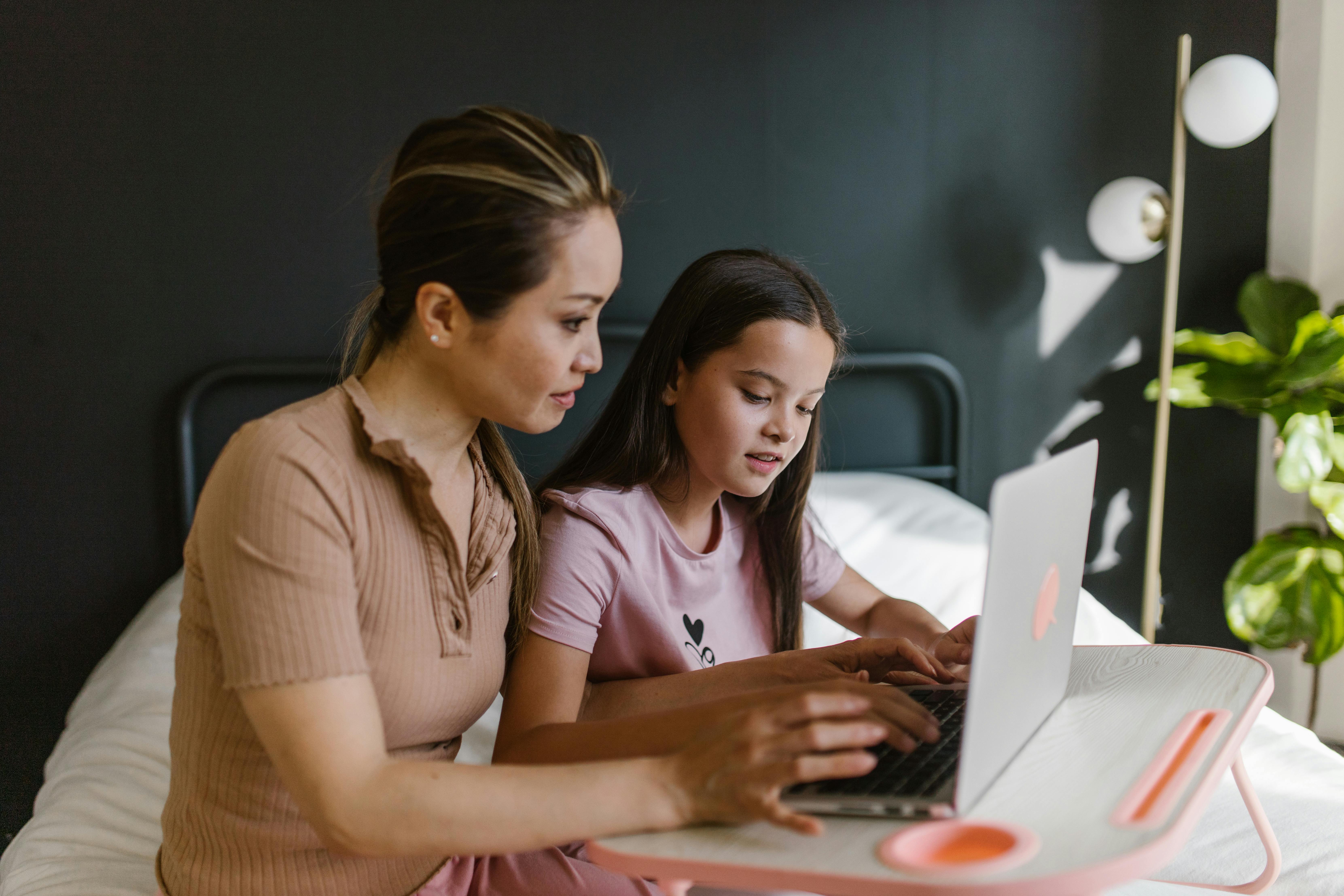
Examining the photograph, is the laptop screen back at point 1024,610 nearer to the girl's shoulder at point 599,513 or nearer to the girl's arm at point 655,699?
the girl's arm at point 655,699

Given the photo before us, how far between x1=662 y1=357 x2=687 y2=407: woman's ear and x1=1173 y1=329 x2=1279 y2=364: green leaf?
4.87 ft

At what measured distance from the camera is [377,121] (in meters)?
2.11

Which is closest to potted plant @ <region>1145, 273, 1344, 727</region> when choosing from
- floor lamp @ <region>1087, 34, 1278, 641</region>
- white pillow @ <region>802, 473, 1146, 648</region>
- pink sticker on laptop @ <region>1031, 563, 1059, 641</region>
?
floor lamp @ <region>1087, 34, 1278, 641</region>

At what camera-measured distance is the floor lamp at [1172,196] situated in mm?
2021

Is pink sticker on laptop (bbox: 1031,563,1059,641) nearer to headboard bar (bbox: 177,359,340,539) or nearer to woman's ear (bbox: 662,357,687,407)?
woman's ear (bbox: 662,357,687,407)

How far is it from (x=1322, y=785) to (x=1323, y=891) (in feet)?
0.89

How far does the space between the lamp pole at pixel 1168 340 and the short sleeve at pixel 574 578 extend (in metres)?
1.48

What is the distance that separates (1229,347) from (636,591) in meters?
1.73

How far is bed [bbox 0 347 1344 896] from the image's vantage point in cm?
114

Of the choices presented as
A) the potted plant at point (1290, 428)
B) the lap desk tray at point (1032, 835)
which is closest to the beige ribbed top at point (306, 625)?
the lap desk tray at point (1032, 835)

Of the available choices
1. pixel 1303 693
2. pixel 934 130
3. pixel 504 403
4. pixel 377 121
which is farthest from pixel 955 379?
pixel 504 403

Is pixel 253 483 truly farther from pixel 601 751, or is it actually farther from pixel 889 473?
pixel 889 473

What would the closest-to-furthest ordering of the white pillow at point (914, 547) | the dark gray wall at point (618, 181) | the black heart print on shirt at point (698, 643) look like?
the black heart print on shirt at point (698, 643) → the white pillow at point (914, 547) → the dark gray wall at point (618, 181)

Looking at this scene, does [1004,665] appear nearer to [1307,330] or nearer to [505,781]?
[505,781]
